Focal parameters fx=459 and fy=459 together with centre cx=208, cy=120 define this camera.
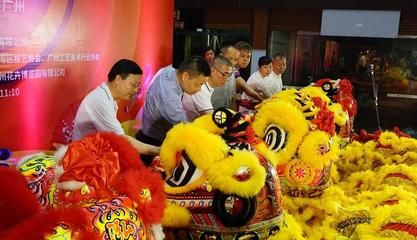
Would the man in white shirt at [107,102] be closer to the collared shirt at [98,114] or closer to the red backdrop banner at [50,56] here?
the collared shirt at [98,114]

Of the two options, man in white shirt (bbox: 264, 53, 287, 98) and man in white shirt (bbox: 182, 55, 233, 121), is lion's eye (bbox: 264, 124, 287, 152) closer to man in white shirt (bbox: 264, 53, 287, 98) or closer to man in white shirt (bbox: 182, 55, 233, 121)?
man in white shirt (bbox: 182, 55, 233, 121)

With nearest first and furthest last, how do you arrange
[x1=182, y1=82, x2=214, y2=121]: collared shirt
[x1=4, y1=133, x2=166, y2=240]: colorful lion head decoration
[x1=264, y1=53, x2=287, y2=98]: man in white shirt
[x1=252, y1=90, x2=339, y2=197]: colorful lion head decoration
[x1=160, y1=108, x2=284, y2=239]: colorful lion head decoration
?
[x1=4, y1=133, x2=166, y2=240]: colorful lion head decoration
[x1=160, y1=108, x2=284, y2=239]: colorful lion head decoration
[x1=252, y1=90, x2=339, y2=197]: colorful lion head decoration
[x1=182, y1=82, x2=214, y2=121]: collared shirt
[x1=264, y1=53, x2=287, y2=98]: man in white shirt

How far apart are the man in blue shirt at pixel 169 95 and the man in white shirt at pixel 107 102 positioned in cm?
30

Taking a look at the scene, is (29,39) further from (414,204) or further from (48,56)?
(414,204)

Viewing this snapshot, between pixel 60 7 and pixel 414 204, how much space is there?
1864 mm

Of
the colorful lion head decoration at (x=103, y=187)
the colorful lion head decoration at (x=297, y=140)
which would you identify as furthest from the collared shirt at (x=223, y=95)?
the colorful lion head decoration at (x=103, y=187)

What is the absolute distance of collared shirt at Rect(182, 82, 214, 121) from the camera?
259 centimetres

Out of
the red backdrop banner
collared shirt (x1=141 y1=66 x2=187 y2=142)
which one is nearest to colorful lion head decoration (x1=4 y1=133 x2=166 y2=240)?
the red backdrop banner

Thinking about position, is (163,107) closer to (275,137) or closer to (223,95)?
(275,137)

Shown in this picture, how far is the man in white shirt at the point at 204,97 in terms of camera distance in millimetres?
2594

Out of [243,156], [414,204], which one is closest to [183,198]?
[243,156]

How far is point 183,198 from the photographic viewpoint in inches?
53.8

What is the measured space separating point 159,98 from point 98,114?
1.59 ft

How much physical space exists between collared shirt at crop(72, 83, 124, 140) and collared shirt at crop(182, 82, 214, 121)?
0.62 meters
